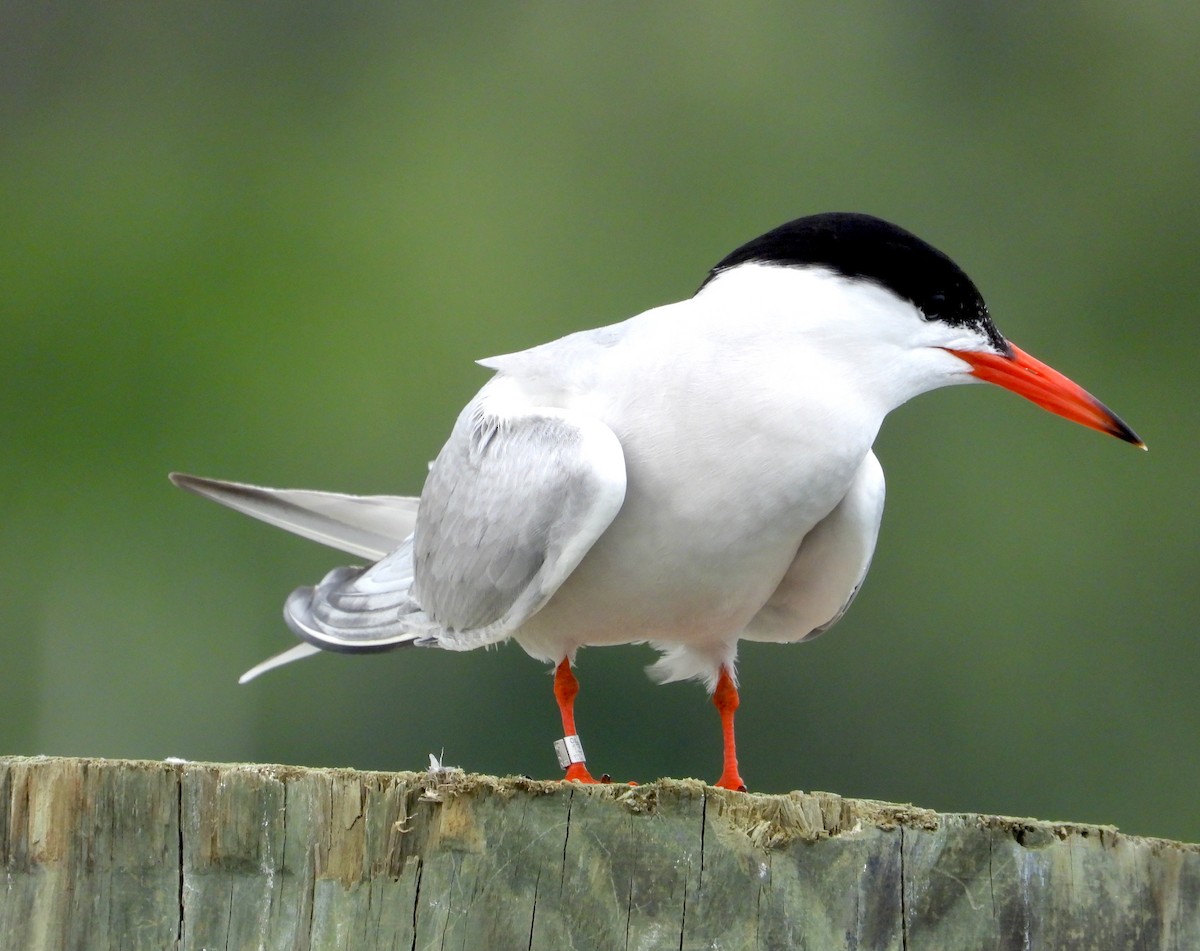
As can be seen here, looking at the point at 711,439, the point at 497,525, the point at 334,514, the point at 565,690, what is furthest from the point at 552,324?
the point at 711,439

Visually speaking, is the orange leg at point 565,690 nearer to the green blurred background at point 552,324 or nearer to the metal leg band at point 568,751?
the metal leg band at point 568,751

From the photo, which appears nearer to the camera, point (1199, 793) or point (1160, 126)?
point (1199, 793)

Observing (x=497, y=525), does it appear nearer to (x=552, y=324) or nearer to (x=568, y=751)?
(x=568, y=751)

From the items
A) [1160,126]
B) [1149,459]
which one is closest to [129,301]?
[1149,459]

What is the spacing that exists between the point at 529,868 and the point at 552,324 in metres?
9.25

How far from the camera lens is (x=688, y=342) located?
263 centimetres

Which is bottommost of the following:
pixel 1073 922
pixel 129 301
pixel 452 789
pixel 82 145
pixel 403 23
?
pixel 1073 922

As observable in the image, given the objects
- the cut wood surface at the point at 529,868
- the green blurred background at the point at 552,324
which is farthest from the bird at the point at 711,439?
the green blurred background at the point at 552,324

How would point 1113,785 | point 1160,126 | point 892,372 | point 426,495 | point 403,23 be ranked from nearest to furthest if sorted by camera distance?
point 892,372 → point 426,495 → point 1113,785 → point 1160,126 → point 403,23

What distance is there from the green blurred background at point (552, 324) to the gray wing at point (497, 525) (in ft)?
18.8

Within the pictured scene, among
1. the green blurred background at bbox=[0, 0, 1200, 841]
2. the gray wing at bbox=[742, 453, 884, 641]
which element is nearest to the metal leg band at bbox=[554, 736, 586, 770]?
the gray wing at bbox=[742, 453, 884, 641]

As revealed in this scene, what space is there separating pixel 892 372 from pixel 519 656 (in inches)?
321

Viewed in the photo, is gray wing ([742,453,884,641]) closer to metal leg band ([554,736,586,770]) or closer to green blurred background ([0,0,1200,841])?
metal leg band ([554,736,586,770])

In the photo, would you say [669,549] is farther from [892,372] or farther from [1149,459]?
[1149,459]
